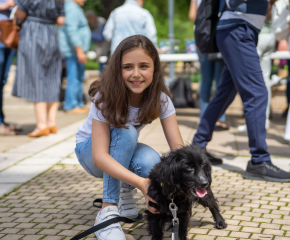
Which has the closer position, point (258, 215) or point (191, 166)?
point (191, 166)

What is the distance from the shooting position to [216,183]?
350 cm

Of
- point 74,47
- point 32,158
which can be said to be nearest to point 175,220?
point 32,158

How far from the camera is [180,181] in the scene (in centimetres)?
196

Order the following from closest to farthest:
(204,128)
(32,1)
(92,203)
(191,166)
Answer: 1. (191,166)
2. (92,203)
3. (204,128)
4. (32,1)

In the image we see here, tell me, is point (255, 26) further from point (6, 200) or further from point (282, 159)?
point (6, 200)

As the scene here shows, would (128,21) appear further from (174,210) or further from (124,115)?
(174,210)

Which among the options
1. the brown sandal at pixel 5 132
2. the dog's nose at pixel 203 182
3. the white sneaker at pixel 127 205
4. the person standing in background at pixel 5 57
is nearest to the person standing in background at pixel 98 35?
the person standing in background at pixel 5 57

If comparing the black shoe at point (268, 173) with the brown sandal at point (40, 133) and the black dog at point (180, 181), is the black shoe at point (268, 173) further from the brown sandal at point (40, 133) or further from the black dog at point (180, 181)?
the brown sandal at point (40, 133)

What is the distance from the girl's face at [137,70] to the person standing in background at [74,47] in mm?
4774

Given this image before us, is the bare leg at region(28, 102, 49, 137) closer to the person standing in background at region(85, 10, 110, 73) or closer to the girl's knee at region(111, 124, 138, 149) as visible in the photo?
the girl's knee at region(111, 124, 138, 149)

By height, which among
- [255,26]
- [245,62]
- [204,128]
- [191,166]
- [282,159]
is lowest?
[282,159]

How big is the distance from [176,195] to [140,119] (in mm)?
638

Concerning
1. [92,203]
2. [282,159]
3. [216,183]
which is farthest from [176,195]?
[282,159]

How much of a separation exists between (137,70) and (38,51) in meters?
3.24
